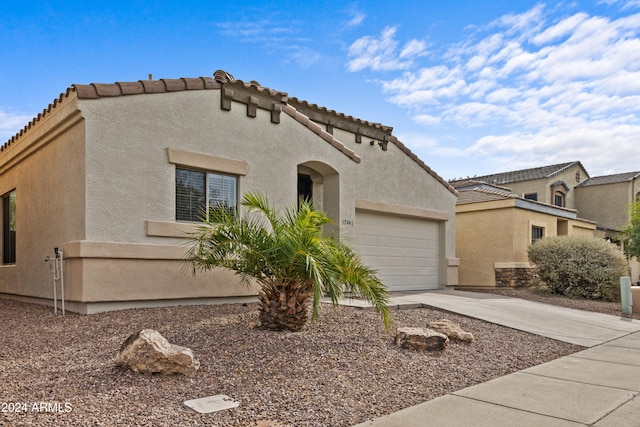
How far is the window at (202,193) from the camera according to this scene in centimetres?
947

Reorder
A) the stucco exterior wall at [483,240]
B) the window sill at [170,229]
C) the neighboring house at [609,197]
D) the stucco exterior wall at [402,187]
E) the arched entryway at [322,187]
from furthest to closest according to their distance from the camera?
1. the neighboring house at [609,197]
2. the stucco exterior wall at [483,240]
3. the stucco exterior wall at [402,187]
4. the arched entryway at [322,187]
5. the window sill at [170,229]

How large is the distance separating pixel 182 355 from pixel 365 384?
79.4 inches

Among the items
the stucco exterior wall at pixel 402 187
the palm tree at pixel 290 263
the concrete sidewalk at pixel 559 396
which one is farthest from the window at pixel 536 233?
the palm tree at pixel 290 263

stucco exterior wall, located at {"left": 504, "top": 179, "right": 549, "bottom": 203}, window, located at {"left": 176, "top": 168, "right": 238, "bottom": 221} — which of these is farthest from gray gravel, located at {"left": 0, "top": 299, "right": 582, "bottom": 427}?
stucco exterior wall, located at {"left": 504, "top": 179, "right": 549, "bottom": 203}

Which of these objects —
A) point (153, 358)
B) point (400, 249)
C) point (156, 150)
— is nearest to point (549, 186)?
point (400, 249)

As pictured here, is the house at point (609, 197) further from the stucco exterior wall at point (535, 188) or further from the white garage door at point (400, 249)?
the white garage door at point (400, 249)

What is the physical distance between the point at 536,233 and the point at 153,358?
18.5 meters

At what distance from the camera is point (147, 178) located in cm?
891

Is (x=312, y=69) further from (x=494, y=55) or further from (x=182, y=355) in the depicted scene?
(x=182, y=355)

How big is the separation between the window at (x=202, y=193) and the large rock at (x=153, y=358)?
4178 mm

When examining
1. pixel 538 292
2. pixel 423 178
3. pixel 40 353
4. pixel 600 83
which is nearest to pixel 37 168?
pixel 40 353

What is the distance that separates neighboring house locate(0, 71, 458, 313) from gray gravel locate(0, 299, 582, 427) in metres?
0.80

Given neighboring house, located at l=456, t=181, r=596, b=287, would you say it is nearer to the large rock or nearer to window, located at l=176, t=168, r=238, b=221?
window, located at l=176, t=168, r=238, b=221

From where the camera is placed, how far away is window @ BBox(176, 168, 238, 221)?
947cm
